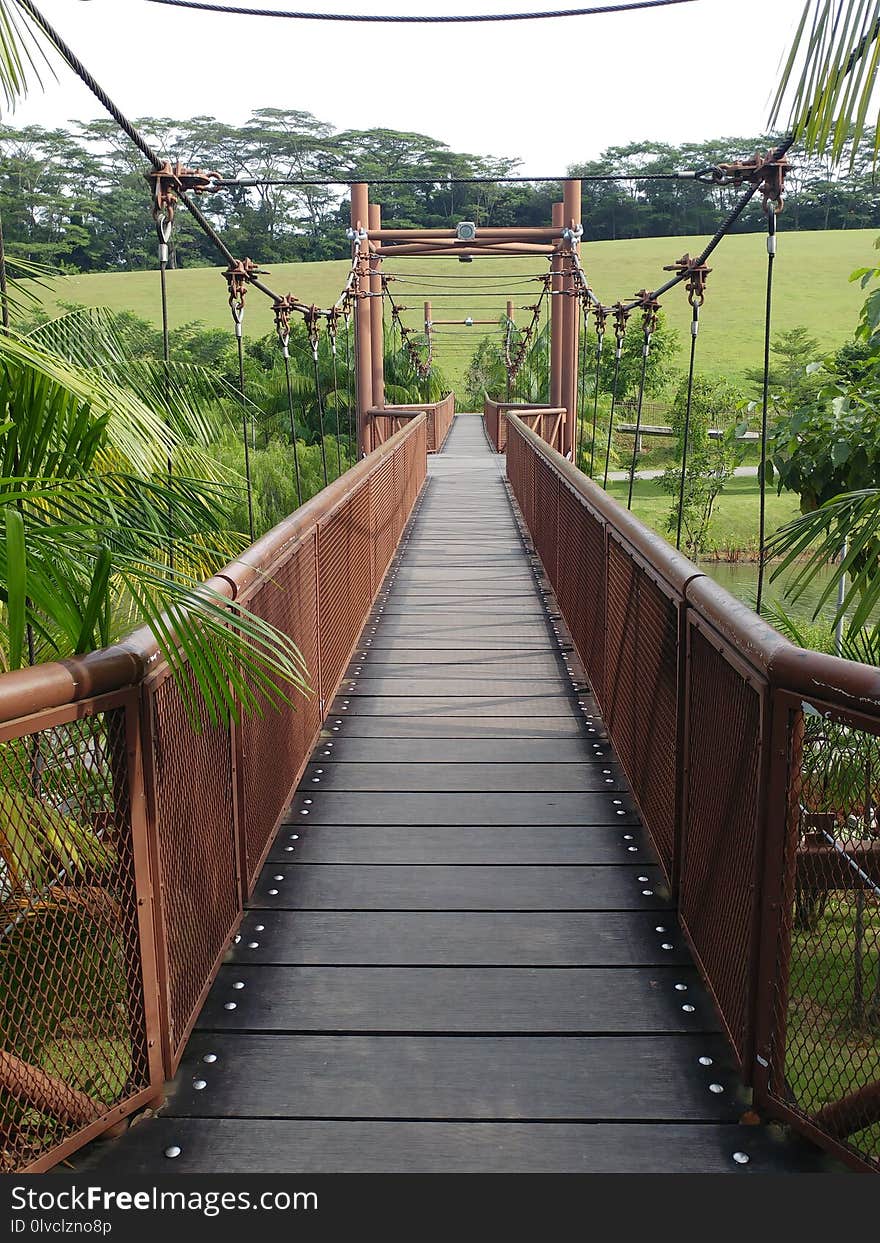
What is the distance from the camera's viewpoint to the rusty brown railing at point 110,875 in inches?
70.9

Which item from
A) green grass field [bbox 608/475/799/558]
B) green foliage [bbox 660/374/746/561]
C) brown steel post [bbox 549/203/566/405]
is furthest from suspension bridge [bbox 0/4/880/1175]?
green grass field [bbox 608/475/799/558]

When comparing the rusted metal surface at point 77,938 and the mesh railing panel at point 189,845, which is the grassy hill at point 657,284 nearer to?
the mesh railing panel at point 189,845

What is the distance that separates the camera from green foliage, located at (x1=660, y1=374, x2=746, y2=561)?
31438 millimetres

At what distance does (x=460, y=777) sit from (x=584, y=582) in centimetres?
140

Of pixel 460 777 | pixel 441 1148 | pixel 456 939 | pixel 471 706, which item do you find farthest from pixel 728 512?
pixel 441 1148

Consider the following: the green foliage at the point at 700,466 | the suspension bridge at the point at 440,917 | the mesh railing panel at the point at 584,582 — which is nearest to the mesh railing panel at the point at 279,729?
the suspension bridge at the point at 440,917

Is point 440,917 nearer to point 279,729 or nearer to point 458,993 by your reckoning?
point 458,993

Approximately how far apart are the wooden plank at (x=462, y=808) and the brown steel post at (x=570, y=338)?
14.0 meters

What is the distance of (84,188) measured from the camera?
178ft

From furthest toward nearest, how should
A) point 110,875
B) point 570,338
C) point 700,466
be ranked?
point 700,466 → point 570,338 → point 110,875

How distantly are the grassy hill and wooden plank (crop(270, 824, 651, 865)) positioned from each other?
192ft

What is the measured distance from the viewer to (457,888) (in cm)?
298

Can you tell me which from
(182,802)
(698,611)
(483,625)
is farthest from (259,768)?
(483,625)

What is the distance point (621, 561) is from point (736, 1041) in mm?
1883
